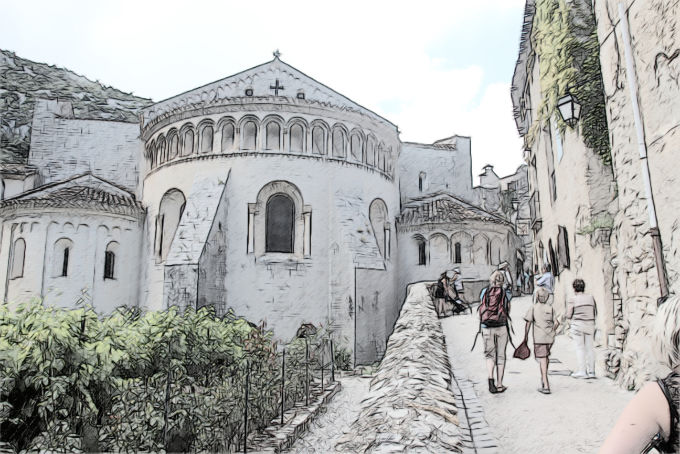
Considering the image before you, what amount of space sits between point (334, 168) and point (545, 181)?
8.83 meters

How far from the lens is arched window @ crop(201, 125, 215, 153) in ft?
65.6

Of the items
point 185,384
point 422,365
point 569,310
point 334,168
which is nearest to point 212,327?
point 185,384

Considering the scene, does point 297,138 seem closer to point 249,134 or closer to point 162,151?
point 249,134

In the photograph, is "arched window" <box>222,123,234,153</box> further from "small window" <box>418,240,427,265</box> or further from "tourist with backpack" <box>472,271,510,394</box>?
"tourist with backpack" <box>472,271,510,394</box>

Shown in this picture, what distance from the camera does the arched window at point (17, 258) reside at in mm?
20500

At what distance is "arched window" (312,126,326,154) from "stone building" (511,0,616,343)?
298 inches

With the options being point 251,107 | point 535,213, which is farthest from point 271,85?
point 535,213

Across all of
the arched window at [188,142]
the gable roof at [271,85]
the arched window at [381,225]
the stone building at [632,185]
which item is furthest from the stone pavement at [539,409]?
the gable roof at [271,85]

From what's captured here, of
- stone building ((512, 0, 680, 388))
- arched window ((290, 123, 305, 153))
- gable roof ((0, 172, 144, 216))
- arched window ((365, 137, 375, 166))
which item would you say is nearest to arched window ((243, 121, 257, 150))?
arched window ((290, 123, 305, 153))

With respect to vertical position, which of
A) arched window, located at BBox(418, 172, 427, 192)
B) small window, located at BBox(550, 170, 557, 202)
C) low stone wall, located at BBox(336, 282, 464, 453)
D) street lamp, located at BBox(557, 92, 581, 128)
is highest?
arched window, located at BBox(418, 172, 427, 192)

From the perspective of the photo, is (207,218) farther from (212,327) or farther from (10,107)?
(10,107)

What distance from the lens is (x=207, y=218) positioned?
60.2 feet

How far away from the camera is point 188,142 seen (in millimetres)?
20375

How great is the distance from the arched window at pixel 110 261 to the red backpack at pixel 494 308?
58.8 feet
